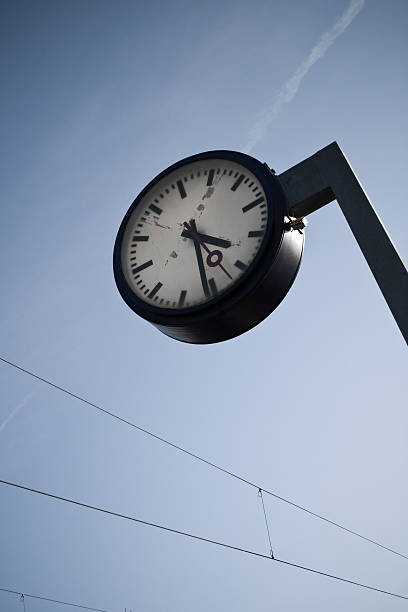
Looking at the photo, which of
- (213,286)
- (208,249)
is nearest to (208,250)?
(208,249)

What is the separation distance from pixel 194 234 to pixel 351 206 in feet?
1.78

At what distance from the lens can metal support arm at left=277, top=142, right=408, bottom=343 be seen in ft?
3.62

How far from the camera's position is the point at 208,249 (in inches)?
60.2

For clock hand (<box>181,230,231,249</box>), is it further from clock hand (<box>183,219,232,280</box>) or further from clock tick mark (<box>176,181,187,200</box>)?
clock tick mark (<box>176,181,187,200</box>)

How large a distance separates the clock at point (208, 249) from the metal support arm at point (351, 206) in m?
0.07

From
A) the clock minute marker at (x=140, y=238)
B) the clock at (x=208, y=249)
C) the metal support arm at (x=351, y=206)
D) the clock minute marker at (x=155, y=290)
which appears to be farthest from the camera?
the clock minute marker at (x=140, y=238)

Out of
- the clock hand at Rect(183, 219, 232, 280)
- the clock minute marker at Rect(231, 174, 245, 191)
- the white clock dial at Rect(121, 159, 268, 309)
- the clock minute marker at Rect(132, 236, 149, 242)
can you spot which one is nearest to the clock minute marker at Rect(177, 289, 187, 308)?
the white clock dial at Rect(121, 159, 268, 309)

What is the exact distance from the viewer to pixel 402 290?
42.9 inches

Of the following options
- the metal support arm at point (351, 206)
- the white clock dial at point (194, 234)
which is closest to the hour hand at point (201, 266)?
the white clock dial at point (194, 234)

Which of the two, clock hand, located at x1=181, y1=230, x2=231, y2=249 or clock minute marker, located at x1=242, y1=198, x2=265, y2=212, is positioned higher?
clock minute marker, located at x1=242, y1=198, x2=265, y2=212

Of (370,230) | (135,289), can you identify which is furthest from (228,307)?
(370,230)

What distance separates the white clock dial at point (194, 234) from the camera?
1.48 metres

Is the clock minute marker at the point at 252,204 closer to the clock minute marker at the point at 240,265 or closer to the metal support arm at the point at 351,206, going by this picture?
the metal support arm at the point at 351,206

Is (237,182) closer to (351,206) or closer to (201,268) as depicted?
(201,268)
